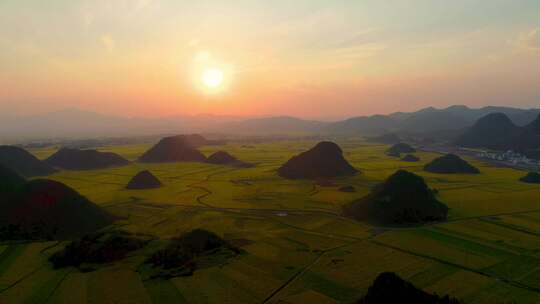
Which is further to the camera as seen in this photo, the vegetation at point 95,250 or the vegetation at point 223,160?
the vegetation at point 223,160

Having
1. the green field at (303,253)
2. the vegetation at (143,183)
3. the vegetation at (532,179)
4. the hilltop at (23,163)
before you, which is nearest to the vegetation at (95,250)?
the green field at (303,253)

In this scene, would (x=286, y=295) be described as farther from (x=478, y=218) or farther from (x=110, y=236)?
(x=478, y=218)

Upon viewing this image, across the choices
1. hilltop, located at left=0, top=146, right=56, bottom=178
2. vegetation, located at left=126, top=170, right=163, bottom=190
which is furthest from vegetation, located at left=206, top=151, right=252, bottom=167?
hilltop, located at left=0, top=146, right=56, bottom=178

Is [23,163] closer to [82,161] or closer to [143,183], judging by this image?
[82,161]

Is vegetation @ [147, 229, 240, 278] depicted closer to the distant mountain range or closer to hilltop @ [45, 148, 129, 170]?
hilltop @ [45, 148, 129, 170]

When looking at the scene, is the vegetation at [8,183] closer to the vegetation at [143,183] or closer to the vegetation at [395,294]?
the vegetation at [143,183]

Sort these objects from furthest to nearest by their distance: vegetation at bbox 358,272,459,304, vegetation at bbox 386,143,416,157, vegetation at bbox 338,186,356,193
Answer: vegetation at bbox 386,143,416,157 < vegetation at bbox 338,186,356,193 < vegetation at bbox 358,272,459,304
